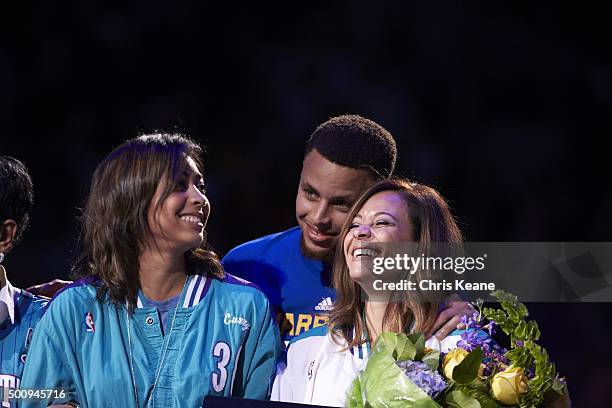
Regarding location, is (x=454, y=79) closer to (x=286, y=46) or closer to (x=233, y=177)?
(x=286, y=46)

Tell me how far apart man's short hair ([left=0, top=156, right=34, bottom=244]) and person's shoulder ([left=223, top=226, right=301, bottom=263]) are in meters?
0.65

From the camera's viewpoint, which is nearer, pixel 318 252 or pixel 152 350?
pixel 152 350

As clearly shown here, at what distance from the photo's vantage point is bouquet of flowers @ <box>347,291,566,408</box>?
4.37 ft

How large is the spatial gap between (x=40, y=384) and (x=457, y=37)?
2171mm

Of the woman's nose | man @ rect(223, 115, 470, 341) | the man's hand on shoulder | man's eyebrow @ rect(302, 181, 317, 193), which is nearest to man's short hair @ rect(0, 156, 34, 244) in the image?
man @ rect(223, 115, 470, 341)

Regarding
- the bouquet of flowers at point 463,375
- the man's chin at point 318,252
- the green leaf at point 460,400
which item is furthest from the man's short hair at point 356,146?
the green leaf at point 460,400

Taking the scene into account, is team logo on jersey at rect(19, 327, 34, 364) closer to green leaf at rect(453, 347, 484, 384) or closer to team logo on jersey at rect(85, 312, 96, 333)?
team logo on jersey at rect(85, 312, 96, 333)

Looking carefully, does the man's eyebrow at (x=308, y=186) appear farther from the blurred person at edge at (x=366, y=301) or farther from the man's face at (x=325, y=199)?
the blurred person at edge at (x=366, y=301)

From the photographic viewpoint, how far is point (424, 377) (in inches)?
52.7

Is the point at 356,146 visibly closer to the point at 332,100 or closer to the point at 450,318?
the point at 450,318

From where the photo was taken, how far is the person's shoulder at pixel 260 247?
107 inches

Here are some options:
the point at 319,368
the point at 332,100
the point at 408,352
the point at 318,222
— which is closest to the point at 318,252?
the point at 318,222

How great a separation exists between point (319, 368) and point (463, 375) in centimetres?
68

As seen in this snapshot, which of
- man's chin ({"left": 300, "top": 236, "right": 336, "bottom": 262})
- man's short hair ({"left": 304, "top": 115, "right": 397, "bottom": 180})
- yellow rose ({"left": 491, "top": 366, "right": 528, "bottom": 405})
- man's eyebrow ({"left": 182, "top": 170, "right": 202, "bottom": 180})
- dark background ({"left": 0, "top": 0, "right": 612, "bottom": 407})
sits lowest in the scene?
yellow rose ({"left": 491, "top": 366, "right": 528, "bottom": 405})
